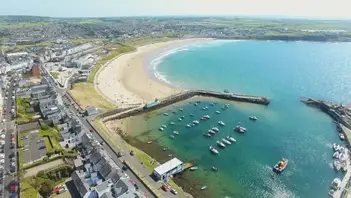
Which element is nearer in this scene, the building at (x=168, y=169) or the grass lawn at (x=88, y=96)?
the building at (x=168, y=169)

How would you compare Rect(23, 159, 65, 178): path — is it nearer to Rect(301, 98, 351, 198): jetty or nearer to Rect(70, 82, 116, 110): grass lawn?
Rect(70, 82, 116, 110): grass lawn

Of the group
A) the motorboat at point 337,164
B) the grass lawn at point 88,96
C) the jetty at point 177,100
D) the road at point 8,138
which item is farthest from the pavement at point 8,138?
the motorboat at point 337,164

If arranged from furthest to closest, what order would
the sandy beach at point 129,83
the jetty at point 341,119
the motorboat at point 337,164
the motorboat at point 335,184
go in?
the sandy beach at point 129,83 → the motorboat at point 337,164 → the motorboat at point 335,184 → the jetty at point 341,119

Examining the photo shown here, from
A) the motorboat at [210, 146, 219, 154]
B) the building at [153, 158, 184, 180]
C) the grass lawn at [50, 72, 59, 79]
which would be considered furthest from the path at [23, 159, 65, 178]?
the grass lawn at [50, 72, 59, 79]

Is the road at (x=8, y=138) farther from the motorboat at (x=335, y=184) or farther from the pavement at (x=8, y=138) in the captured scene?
the motorboat at (x=335, y=184)

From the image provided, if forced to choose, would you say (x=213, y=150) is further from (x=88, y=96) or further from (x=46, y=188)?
(x=88, y=96)

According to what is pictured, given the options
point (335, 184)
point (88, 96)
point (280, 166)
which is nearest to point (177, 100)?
point (88, 96)
